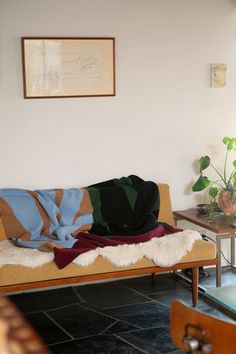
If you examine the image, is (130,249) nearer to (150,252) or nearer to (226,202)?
(150,252)

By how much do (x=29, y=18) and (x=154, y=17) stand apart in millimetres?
954

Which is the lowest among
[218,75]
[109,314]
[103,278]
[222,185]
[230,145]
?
[109,314]

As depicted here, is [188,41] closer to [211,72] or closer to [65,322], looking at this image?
[211,72]

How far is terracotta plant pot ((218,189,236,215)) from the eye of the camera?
3.77 m

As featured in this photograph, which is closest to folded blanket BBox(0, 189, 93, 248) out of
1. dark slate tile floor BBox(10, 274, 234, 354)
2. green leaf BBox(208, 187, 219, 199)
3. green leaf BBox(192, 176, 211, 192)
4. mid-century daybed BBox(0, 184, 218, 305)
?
mid-century daybed BBox(0, 184, 218, 305)

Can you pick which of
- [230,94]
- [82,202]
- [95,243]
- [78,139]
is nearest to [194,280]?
[95,243]

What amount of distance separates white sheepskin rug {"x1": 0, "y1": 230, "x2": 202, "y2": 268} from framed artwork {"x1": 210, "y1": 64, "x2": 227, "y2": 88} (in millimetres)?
1359

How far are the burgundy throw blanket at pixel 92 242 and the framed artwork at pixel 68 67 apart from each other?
1.06m

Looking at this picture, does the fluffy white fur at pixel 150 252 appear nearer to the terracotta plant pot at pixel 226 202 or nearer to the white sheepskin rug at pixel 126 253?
the white sheepskin rug at pixel 126 253

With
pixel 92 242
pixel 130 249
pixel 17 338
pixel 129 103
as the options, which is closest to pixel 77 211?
pixel 92 242

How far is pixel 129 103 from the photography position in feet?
12.7

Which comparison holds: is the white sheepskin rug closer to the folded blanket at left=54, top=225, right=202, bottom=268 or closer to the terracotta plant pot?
the folded blanket at left=54, top=225, right=202, bottom=268

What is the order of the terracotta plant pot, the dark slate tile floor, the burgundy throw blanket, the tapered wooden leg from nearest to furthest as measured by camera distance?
the dark slate tile floor < the burgundy throw blanket < the tapered wooden leg < the terracotta plant pot

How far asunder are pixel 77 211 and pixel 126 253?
1.94 ft
